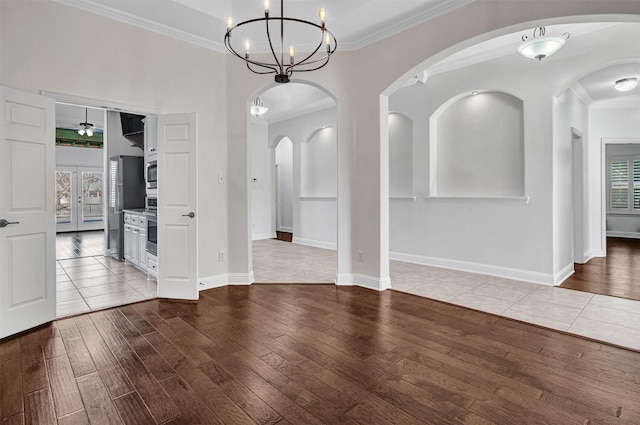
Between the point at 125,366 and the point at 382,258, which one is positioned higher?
the point at 382,258

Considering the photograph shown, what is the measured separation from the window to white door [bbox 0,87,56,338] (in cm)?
1262

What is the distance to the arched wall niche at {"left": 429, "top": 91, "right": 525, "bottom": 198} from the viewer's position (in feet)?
16.1

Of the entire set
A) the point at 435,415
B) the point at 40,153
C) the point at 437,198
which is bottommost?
the point at 435,415

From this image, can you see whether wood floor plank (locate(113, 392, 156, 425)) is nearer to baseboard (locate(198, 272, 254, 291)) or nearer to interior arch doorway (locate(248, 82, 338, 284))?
baseboard (locate(198, 272, 254, 291))

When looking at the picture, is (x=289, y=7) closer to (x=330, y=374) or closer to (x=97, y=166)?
(x=330, y=374)

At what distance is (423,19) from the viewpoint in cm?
375

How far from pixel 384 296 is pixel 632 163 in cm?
963

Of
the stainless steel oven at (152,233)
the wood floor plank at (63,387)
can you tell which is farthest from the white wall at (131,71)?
the wood floor plank at (63,387)

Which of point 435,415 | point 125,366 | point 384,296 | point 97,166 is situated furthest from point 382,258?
point 97,166

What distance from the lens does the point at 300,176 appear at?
28.1 ft

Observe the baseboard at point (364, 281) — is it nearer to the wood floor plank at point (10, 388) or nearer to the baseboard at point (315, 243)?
the baseboard at point (315, 243)

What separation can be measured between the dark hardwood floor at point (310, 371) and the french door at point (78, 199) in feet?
33.3

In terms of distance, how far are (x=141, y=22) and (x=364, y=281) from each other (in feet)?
13.4

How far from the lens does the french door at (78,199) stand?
447 inches
